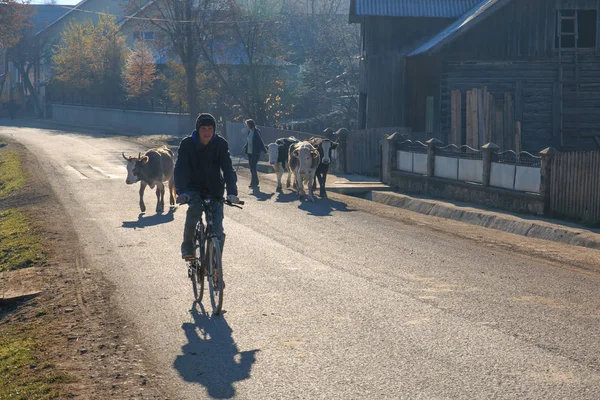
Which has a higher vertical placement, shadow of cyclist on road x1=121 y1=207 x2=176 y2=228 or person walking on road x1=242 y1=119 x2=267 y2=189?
person walking on road x1=242 y1=119 x2=267 y2=189

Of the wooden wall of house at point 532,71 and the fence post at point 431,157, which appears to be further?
the wooden wall of house at point 532,71

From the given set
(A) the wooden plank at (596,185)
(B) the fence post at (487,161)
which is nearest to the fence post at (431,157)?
(B) the fence post at (487,161)

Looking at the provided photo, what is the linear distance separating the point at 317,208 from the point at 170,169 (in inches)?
140

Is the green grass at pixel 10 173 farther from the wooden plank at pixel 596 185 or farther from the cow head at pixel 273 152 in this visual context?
the wooden plank at pixel 596 185

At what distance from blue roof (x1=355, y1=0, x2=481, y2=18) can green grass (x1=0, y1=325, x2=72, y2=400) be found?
3004 cm

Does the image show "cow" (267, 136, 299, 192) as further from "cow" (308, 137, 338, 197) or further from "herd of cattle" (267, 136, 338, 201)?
"cow" (308, 137, 338, 197)

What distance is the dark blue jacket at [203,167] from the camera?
9.88 meters

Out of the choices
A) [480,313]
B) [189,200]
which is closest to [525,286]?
[480,313]

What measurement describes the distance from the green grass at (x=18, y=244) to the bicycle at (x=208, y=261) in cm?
485

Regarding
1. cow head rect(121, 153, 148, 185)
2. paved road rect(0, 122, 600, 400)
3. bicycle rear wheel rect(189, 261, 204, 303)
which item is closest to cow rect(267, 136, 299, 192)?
cow head rect(121, 153, 148, 185)

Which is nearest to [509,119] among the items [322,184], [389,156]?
[389,156]

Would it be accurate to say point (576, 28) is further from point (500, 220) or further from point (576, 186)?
point (500, 220)

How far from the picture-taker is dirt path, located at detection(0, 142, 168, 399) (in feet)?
23.7

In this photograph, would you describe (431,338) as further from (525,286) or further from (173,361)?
(525,286)
